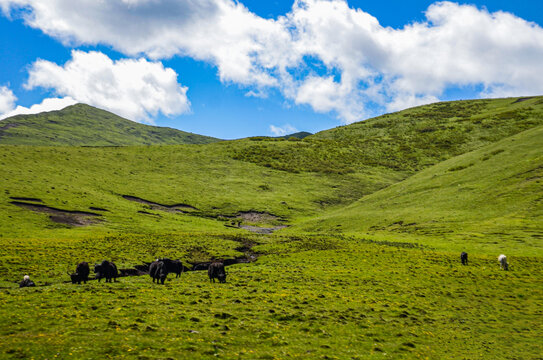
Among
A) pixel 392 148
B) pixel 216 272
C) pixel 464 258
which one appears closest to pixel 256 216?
pixel 464 258

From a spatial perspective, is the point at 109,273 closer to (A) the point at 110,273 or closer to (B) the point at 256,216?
(A) the point at 110,273

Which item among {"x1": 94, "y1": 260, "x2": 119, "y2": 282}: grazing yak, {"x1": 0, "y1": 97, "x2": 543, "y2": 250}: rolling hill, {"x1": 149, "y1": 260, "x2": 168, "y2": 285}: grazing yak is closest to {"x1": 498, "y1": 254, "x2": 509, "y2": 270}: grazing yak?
{"x1": 0, "y1": 97, "x2": 543, "y2": 250}: rolling hill

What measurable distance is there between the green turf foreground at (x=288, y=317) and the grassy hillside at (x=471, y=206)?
68.6ft

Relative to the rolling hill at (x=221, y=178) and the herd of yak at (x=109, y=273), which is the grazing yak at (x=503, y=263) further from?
the herd of yak at (x=109, y=273)

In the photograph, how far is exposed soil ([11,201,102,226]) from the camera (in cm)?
6514

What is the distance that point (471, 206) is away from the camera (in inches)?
2928

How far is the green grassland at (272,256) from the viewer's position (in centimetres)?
1727

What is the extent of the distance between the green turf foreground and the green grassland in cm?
14

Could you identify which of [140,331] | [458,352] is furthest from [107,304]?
[458,352]

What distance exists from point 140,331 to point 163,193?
92.2m

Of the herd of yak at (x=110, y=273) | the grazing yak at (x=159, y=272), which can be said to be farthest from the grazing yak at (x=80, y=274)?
the grazing yak at (x=159, y=272)

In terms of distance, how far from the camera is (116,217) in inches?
2945

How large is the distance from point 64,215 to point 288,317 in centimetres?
6388

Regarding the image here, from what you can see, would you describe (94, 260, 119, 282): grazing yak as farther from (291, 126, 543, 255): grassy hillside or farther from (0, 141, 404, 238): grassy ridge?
(291, 126, 543, 255): grassy hillside
